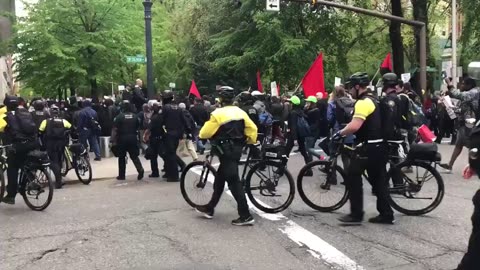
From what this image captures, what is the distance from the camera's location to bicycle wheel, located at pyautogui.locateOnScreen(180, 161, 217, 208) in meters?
7.80

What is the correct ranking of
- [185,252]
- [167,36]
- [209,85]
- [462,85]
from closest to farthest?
[185,252] → [462,85] → [167,36] → [209,85]

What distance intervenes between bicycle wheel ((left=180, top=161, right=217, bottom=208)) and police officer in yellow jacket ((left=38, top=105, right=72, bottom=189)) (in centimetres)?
398

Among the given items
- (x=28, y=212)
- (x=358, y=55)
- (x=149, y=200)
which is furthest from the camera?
(x=358, y=55)

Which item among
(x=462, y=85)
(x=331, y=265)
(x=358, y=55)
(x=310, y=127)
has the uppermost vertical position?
(x=358, y=55)

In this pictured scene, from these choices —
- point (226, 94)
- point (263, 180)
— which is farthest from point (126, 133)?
point (226, 94)

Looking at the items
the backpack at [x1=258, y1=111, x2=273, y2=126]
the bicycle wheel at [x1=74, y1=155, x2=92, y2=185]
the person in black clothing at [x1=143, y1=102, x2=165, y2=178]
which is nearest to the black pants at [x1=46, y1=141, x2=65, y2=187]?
the bicycle wheel at [x1=74, y1=155, x2=92, y2=185]

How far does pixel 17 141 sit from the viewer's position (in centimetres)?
874

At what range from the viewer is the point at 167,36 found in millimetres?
39250

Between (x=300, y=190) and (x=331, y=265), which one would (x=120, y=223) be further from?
(x=331, y=265)

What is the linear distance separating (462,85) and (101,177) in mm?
8120

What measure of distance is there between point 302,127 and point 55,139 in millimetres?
5221

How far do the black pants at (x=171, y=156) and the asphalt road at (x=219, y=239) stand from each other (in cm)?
240

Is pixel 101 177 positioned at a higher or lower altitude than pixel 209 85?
lower

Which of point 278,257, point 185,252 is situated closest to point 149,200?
point 185,252
